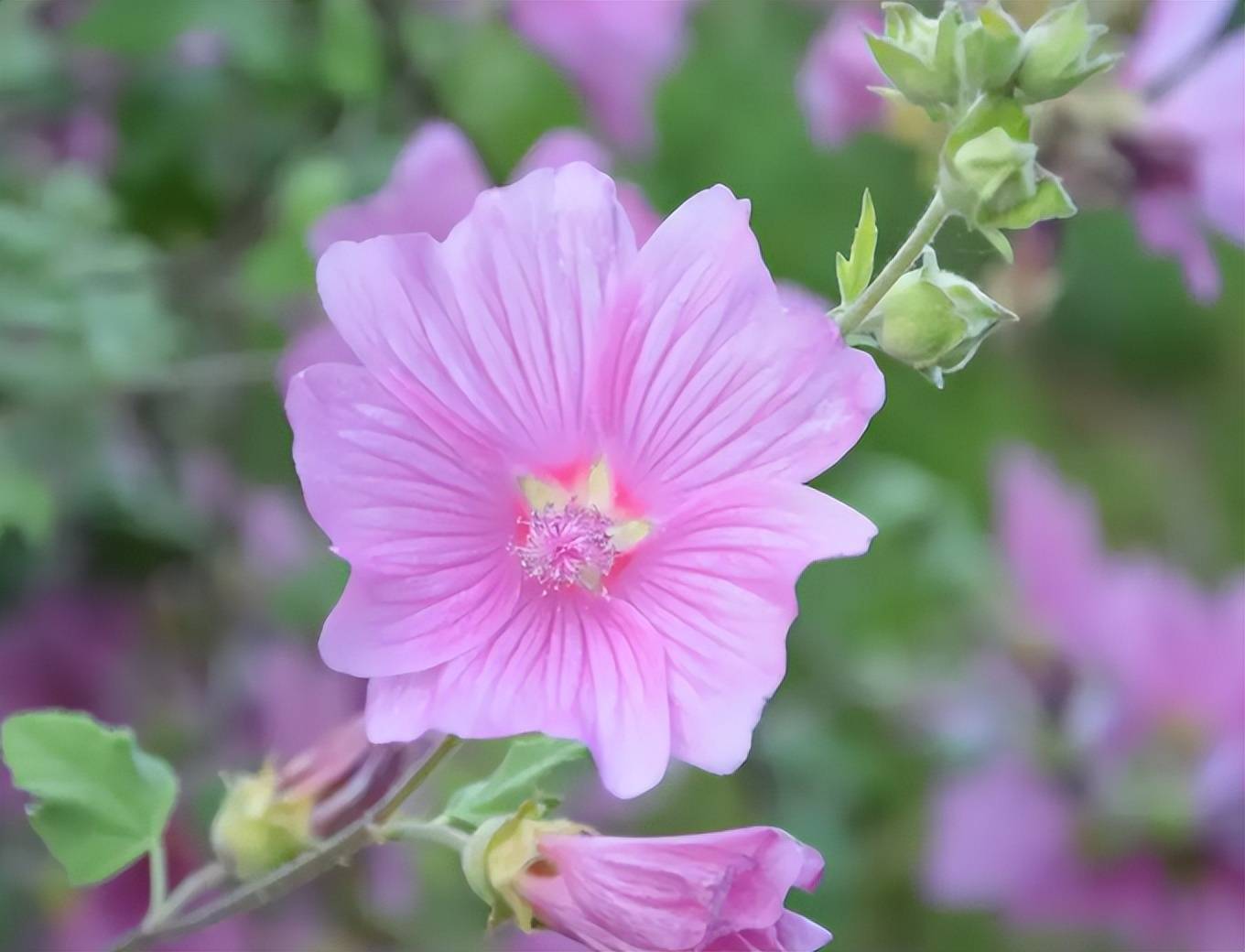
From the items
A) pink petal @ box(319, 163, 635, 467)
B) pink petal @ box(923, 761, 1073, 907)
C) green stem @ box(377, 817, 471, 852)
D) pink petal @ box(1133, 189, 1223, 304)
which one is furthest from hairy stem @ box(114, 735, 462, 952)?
pink petal @ box(923, 761, 1073, 907)

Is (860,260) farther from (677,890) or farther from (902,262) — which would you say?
(677,890)

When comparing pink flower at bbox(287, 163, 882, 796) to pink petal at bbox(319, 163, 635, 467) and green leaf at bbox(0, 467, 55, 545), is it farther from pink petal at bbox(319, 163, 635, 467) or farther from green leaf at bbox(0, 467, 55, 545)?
green leaf at bbox(0, 467, 55, 545)

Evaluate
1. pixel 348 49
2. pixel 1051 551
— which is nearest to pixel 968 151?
pixel 348 49

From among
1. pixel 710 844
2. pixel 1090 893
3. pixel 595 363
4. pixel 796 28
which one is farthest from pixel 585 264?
pixel 796 28

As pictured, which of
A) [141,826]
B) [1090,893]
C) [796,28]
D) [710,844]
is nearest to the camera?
[710,844]

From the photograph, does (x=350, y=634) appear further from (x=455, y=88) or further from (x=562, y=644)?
(x=455, y=88)
